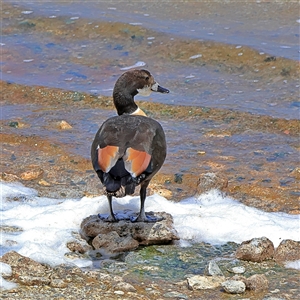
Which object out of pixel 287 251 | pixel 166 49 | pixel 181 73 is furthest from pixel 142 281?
pixel 166 49

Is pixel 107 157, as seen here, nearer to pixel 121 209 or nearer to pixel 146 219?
pixel 146 219

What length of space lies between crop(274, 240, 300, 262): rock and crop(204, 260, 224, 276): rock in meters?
0.56

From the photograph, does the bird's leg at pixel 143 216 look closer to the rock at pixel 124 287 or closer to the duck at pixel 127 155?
the duck at pixel 127 155

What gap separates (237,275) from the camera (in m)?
4.91

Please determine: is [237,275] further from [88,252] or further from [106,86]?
[106,86]

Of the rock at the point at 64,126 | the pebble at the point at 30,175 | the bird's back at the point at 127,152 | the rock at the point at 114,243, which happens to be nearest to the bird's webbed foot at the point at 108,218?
the rock at the point at 114,243

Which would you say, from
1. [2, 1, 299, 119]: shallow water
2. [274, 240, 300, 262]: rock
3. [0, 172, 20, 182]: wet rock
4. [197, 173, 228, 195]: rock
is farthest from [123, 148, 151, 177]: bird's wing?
[2, 1, 299, 119]: shallow water

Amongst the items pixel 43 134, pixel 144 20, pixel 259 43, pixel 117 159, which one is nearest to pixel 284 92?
pixel 259 43

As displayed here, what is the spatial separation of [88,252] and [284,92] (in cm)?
587

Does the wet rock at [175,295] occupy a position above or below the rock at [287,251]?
below

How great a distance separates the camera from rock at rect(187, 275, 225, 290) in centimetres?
482

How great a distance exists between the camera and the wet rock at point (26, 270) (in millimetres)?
4727

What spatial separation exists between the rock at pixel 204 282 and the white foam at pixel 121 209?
2.61 feet

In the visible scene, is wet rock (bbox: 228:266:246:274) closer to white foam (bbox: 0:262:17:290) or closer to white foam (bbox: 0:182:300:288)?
white foam (bbox: 0:182:300:288)
